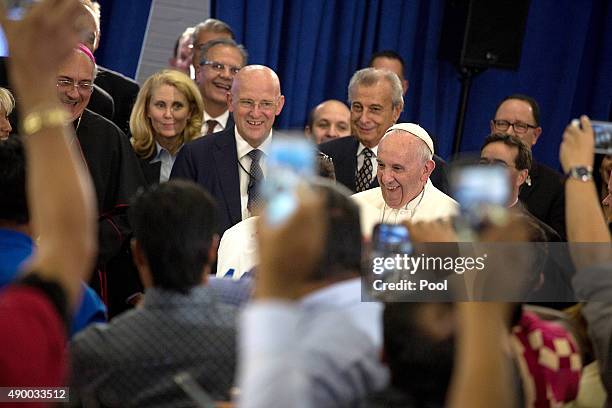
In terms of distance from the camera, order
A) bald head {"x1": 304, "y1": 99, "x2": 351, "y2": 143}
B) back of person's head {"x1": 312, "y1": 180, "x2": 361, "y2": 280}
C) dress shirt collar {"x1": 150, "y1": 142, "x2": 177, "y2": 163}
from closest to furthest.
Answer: back of person's head {"x1": 312, "y1": 180, "x2": 361, "y2": 280} < dress shirt collar {"x1": 150, "y1": 142, "x2": 177, "y2": 163} < bald head {"x1": 304, "y1": 99, "x2": 351, "y2": 143}

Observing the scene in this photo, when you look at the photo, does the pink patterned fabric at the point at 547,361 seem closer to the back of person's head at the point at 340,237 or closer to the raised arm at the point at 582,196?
the raised arm at the point at 582,196

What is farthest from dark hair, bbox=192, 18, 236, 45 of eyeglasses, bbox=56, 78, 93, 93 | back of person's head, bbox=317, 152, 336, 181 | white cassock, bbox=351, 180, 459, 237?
back of person's head, bbox=317, 152, 336, 181

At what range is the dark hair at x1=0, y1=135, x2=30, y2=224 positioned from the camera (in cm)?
201

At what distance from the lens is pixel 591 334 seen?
2.28 m

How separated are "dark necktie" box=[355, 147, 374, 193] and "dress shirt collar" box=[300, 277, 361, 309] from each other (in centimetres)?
294

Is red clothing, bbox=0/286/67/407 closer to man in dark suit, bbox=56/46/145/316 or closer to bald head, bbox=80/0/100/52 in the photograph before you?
man in dark suit, bbox=56/46/145/316

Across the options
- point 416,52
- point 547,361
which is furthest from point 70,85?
point 416,52

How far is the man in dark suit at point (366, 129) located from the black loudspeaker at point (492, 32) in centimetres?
142

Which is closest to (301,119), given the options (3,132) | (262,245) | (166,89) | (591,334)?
(166,89)

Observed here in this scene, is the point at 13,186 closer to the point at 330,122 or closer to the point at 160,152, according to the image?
the point at 160,152

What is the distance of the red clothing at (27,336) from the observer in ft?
4.78

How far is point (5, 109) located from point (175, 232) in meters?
2.03

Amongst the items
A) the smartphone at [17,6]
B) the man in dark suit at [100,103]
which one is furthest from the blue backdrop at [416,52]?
the smartphone at [17,6]

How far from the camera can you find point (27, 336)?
1454 millimetres
